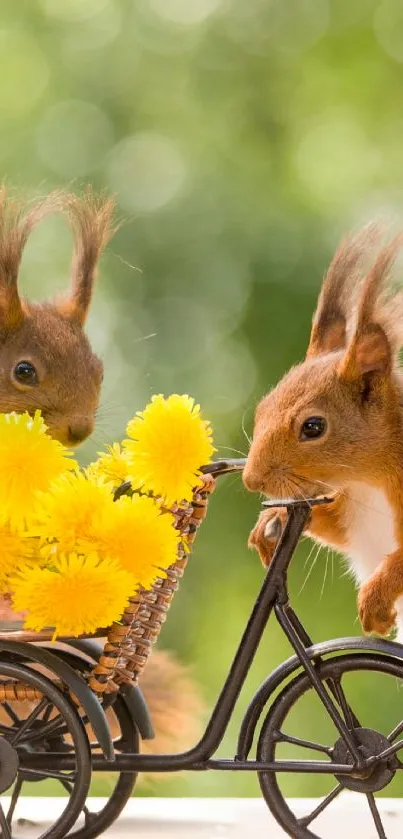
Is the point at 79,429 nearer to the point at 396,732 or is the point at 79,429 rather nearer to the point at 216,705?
the point at 216,705

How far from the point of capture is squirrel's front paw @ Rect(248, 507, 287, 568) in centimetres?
129

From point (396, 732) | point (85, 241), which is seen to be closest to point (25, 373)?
point (85, 241)

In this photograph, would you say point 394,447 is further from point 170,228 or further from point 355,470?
point 170,228

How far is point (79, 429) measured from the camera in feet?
4.29

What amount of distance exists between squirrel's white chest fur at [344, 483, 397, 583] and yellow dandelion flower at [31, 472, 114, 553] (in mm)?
252

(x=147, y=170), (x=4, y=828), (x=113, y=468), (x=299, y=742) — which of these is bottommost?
(x=4, y=828)

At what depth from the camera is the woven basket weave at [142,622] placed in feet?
3.95

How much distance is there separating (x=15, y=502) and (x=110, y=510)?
90 millimetres

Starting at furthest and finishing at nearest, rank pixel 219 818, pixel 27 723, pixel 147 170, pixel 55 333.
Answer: pixel 147 170, pixel 219 818, pixel 55 333, pixel 27 723

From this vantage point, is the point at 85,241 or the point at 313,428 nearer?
the point at 313,428

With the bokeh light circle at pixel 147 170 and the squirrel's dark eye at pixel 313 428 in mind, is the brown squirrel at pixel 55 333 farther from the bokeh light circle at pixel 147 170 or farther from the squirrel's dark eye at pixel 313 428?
the bokeh light circle at pixel 147 170

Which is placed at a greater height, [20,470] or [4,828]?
[20,470]

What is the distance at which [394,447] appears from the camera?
1.18 meters

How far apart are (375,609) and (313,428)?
0.18m
